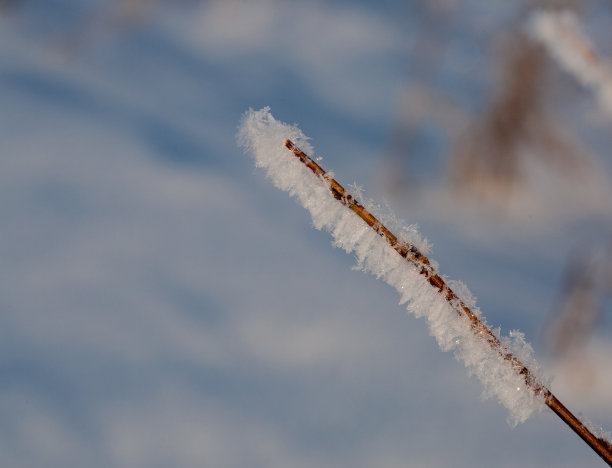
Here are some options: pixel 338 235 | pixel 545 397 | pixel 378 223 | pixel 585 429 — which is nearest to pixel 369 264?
pixel 338 235

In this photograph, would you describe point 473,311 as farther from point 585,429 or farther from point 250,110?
point 250,110

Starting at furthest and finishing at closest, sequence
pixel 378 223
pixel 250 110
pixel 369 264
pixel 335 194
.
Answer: pixel 250 110 → pixel 369 264 → pixel 335 194 → pixel 378 223

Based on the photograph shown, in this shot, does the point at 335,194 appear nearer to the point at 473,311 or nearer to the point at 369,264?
the point at 369,264

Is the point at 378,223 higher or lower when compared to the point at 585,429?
higher

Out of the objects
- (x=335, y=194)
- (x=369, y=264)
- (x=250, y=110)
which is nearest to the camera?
(x=335, y=194)

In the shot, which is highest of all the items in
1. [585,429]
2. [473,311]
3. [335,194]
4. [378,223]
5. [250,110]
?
[250,110]

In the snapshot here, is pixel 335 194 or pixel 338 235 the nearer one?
pixel 335 194
